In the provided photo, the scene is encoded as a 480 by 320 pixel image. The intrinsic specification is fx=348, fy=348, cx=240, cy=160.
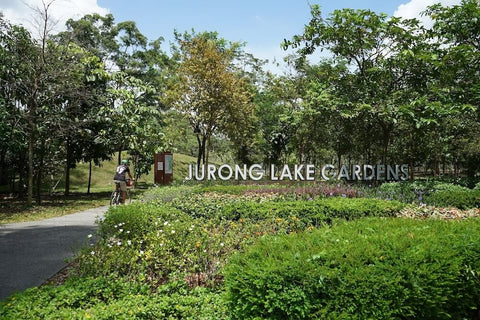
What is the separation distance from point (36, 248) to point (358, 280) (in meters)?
6.25

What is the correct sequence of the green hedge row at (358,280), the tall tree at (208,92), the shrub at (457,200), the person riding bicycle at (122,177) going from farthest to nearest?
the tall tree at (208,92) → the person riding bicycle at (122,177) → the shrub at (457,200) → the green hedge row at (358,280)

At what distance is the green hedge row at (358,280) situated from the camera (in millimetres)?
2730

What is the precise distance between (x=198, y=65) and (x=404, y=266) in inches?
596

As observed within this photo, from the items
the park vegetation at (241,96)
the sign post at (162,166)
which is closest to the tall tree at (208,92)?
the park vegetation at (241,96)

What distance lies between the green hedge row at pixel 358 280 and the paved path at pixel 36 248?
3.31 meters

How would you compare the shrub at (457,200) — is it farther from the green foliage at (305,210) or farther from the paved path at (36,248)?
the paved path at (36,248)

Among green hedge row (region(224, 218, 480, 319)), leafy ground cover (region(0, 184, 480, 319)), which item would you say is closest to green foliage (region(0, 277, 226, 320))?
leafy ground cover (region(0, 184, 480, 319))

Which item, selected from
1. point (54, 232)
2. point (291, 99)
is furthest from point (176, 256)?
point (291, 99)

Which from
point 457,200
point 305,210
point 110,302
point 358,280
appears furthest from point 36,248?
point 457,200

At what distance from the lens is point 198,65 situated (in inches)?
655

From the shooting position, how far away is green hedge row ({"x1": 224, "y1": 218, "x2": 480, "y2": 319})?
2.73m

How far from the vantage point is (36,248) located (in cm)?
666

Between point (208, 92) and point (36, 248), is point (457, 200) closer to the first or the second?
point (36, 248)

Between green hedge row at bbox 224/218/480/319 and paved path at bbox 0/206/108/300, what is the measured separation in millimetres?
3310
